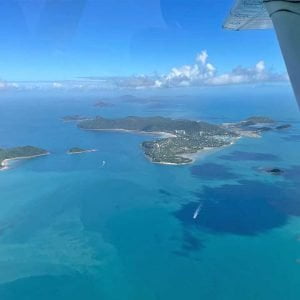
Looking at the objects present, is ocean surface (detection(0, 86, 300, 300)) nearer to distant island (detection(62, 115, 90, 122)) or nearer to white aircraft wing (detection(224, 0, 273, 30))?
distant island (detection(62, 115, 90, 122))

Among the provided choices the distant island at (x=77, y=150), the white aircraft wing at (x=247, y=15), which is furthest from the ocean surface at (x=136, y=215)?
the white aircraft wing at (x=247, y=15)

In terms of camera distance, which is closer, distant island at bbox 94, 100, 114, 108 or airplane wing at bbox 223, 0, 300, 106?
airplane wing at bbox 223, 0, 300, 106

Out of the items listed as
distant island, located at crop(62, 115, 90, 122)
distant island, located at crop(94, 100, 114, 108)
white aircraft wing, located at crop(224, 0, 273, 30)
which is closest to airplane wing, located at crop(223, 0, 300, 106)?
white aircraft wing, located at crop(224, 0, 273, 30)

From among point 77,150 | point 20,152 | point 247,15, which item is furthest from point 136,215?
point 247,15

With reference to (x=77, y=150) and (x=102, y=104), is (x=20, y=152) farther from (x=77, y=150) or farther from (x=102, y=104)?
(x=102, y=104)

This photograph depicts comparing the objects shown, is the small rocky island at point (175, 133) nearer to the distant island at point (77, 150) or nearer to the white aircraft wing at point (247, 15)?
the distant island at point (77, 150)

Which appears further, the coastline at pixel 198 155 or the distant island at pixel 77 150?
the distant island at pixel 77 150

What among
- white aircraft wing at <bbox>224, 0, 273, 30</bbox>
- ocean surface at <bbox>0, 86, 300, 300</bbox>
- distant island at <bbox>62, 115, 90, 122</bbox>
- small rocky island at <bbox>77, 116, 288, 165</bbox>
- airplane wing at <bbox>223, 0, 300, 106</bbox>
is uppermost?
white aircraft wing at <bbox>224, 0, 273, 30</bbox>
